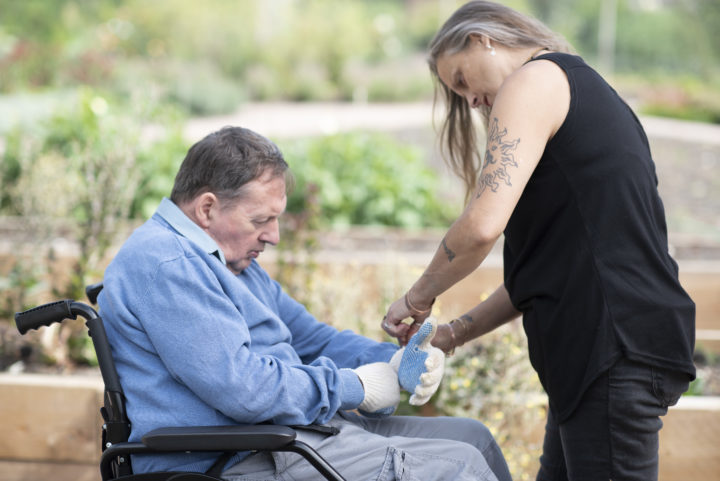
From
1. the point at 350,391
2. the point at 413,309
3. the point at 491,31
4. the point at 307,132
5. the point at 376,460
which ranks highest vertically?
the point at 491,31

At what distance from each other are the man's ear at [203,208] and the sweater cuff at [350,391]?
0.52 m

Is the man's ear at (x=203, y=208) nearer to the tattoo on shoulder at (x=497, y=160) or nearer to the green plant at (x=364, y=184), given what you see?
the tattoo on shoulder at (x=497, y=160)

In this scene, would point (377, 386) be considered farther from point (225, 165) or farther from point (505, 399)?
point (505, 399)

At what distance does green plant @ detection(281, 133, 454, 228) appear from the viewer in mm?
6027

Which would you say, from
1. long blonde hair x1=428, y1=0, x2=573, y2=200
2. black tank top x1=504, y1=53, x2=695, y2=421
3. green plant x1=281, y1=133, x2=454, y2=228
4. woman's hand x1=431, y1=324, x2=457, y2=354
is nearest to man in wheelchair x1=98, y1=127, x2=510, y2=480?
woman's hand x1=431, y1=324, x2=457, y2=354

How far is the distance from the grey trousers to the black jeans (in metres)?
0.25

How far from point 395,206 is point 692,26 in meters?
14.4

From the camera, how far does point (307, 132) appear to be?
10961mm

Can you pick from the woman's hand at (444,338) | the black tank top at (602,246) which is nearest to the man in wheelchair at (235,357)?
the woman's hand at (444,338)

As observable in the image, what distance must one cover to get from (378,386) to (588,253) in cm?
66

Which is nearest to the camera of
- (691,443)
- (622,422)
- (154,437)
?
(154,437)

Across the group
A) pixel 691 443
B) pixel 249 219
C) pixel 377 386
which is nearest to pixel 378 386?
pixel 377 386

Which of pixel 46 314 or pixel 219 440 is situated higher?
pixel 46 314

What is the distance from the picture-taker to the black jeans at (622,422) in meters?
1.74
